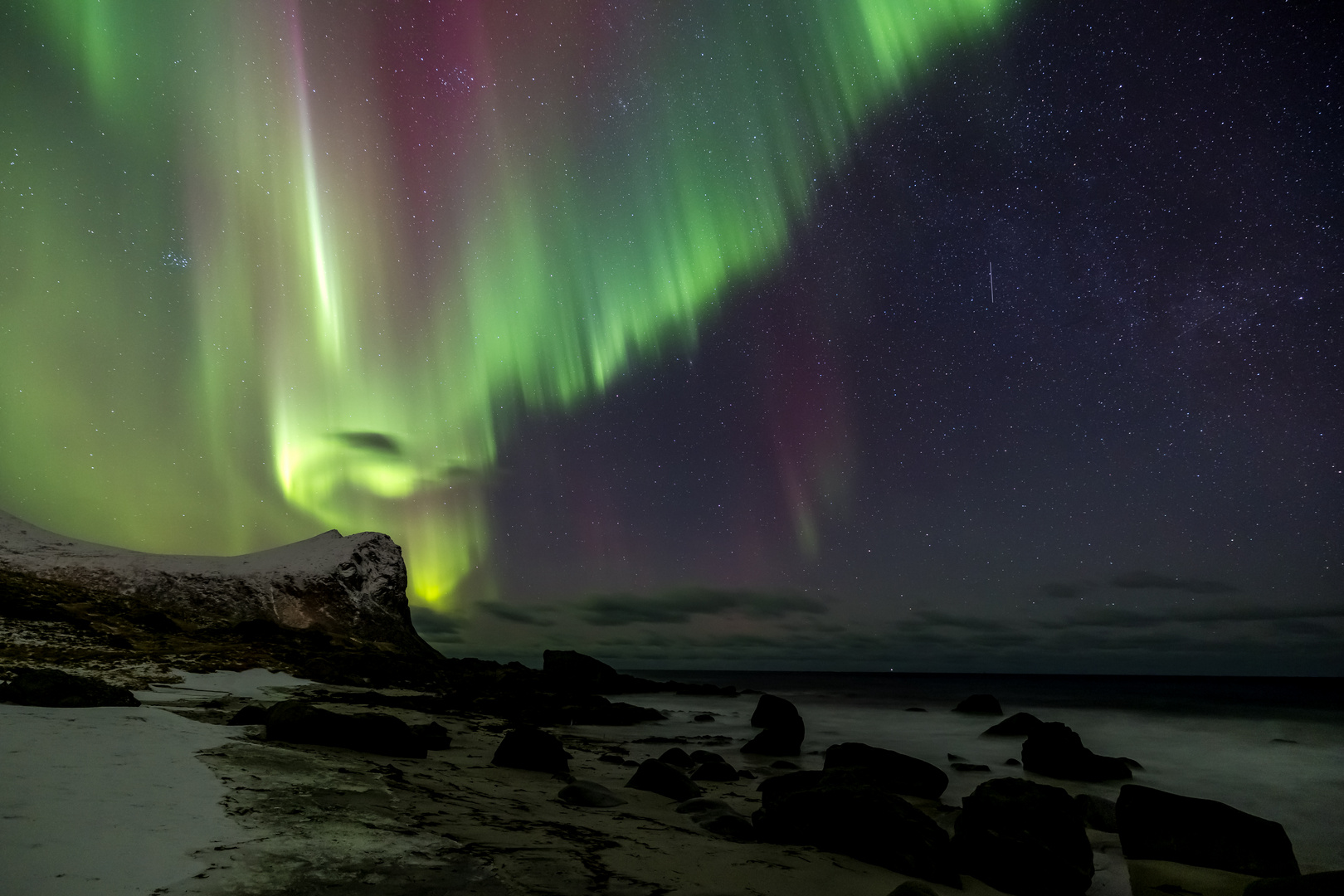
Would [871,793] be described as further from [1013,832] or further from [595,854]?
[595,854]

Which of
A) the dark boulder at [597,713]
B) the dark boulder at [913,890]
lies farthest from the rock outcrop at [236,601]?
the dark boulder at [913,890]

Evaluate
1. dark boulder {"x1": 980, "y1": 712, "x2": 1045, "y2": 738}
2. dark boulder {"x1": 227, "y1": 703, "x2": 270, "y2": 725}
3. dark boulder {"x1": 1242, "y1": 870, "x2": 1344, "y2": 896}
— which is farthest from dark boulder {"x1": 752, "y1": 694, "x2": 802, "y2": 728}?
dark boulder {"x1": 1242, "y1": 870, "x2": 1344, "y2": 896}

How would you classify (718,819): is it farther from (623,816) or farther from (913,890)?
(913,890)

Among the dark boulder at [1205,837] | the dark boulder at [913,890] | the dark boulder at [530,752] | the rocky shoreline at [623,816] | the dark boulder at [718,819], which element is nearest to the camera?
the rocky shoreline at [623,816]

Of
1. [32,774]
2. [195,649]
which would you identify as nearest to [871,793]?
[32,774]

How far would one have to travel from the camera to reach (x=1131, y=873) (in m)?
8.83

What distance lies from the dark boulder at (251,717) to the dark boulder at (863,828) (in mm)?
9484

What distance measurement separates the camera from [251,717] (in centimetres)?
1238

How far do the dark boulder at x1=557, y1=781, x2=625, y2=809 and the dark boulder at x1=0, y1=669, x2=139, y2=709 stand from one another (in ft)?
24.7

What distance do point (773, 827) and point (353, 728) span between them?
7.43m

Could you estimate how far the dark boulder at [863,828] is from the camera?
311 inches

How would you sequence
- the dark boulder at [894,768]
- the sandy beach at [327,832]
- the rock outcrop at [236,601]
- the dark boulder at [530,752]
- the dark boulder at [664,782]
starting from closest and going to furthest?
the sandy beach at [327,832]
the dark boulder at [664,782]
the dark boulder at [530,752]
the dark boulder at [894,768]
the rock outcrop at [236,601]

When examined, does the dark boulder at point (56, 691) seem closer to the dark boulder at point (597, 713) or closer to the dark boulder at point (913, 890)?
the dark boulder at point (913, 890)

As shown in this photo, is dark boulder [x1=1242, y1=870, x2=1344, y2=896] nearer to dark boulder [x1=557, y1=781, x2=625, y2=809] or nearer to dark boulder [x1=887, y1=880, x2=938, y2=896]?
dark boulder [x1=887, y1=880, x2=938, y2=896]
